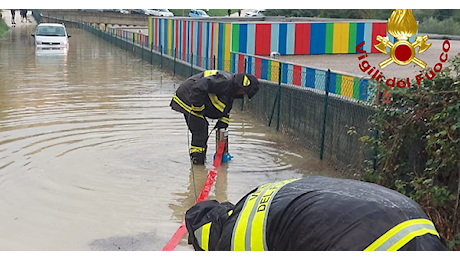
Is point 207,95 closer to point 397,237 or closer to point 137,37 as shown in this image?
point 397,237

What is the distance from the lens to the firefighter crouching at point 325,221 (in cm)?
252

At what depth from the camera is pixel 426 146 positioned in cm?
647

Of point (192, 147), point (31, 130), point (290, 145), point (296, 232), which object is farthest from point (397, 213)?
point (31, 130)

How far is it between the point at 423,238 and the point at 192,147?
7135mm

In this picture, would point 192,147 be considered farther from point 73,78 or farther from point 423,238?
point 73,78

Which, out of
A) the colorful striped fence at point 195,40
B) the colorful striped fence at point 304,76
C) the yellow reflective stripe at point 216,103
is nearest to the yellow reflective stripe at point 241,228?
the colorful striped fence at point 304,76

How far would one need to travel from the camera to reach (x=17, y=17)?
243 feet

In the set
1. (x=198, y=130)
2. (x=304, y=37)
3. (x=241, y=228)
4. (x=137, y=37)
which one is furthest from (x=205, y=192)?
(x=137, y=37)

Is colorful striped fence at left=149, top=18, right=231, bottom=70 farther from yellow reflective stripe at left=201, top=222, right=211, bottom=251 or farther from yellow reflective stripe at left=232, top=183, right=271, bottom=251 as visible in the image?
yellow reflective stripe at left=232, top=183, right=271, bottom=251

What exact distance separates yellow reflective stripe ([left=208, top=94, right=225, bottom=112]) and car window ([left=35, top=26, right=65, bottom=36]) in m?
25.7

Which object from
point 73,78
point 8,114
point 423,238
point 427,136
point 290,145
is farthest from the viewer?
point 73,78

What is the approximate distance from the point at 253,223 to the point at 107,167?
6774 millimetres

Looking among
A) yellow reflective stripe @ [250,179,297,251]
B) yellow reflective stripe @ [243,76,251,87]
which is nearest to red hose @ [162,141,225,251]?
yellow reflective stripe @ [243,76,251,87]
